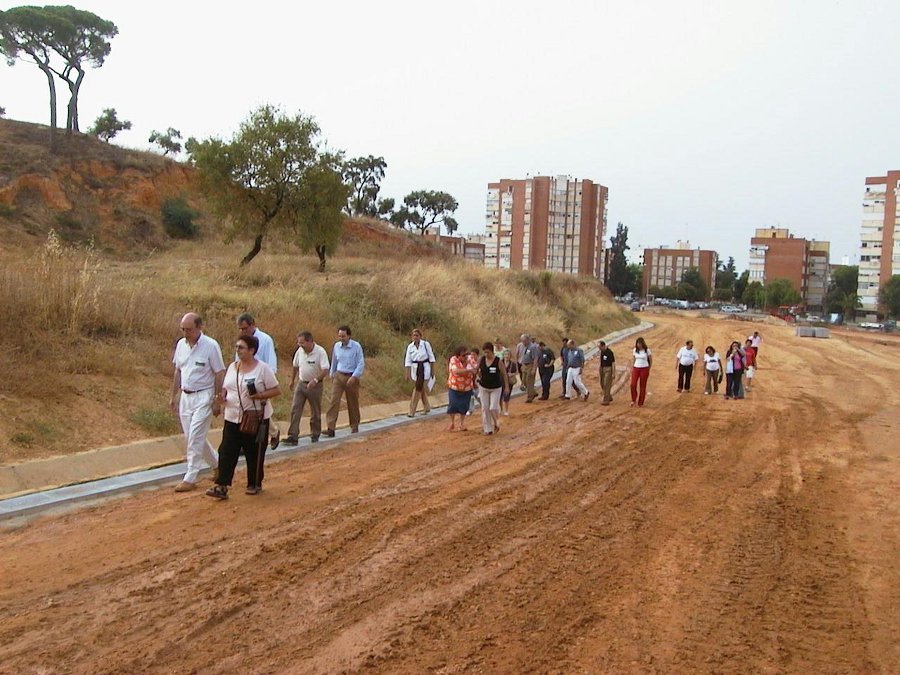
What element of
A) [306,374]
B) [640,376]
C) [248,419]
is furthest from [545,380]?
[248,419]

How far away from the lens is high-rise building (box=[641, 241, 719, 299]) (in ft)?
594

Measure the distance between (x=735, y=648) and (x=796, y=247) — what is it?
468ft

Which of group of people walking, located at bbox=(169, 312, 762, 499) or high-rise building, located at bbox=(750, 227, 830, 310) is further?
high-rise building, located at bbox=(750, 227, 830, 310)

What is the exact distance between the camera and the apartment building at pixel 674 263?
Answer: 180750 mm

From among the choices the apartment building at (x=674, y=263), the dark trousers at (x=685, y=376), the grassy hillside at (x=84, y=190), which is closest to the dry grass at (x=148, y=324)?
the dark trousers at (x=685, y=376)

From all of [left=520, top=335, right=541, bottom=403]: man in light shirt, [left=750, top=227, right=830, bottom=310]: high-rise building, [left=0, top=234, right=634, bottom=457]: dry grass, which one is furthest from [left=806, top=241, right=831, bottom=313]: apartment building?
[left=520, top=335, right=541, bottom=403]: man in light shirt

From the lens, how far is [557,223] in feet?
373

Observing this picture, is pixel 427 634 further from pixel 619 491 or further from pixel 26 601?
pixel 619 491

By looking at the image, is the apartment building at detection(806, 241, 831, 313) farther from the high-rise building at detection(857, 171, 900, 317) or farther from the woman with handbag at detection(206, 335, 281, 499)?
the woman with handbag at detection(206, 335, 281, 499)

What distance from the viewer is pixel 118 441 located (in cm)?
985

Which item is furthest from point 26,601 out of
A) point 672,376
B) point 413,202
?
point 413,202

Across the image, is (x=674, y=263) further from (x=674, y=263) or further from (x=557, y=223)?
(x=557, y=223)

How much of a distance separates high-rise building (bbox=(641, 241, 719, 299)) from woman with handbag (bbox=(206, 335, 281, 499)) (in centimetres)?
17468

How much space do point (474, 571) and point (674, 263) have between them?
621 feet
